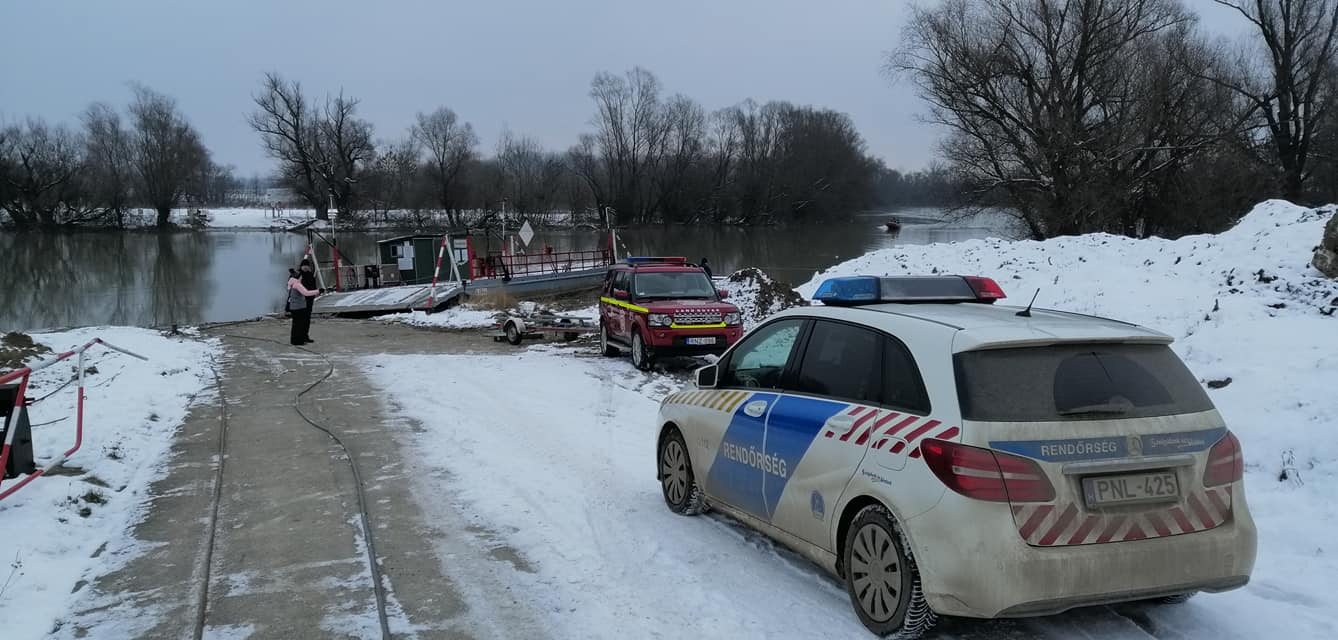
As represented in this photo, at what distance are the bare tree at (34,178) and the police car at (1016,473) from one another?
334ft

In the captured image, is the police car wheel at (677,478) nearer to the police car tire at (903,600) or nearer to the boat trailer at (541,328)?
the police car tire at (903,600)

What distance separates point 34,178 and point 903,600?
104365 millimetres

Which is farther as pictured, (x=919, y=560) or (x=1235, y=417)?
(x=1235, y=417)

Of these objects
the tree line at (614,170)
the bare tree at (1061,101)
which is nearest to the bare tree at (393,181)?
the tree line at (614,170)

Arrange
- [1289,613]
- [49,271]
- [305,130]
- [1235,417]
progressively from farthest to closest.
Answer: [305,130] < [49,271] < [1235,417] < [1289,613]

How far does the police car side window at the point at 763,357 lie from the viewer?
504 centimetres

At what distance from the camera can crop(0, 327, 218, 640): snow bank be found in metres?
4.66

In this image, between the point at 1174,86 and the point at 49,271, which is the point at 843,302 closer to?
the point at 1174,86

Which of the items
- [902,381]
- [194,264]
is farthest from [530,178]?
[902,381]

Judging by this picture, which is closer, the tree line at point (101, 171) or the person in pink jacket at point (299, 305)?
the person in pink jacket at point (299, 305)

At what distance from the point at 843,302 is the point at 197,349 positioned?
49.3 ft

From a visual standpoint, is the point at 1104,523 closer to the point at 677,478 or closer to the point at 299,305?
the point at 677,478

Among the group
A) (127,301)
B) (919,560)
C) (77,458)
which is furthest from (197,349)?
(127,301)

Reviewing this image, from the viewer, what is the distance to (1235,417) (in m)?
6.79
